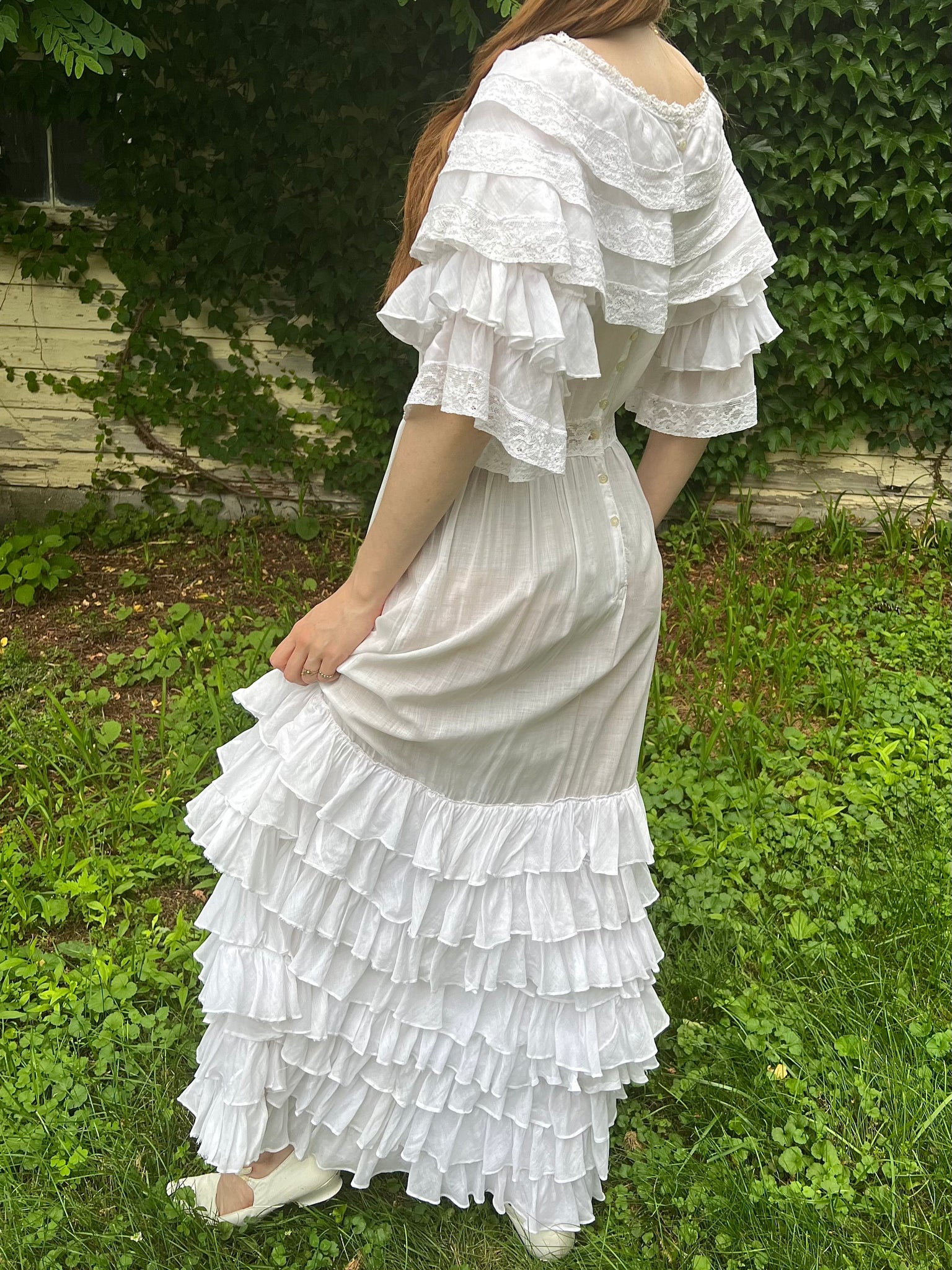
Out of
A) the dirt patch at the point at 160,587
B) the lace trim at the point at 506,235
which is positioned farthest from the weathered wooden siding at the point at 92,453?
the lace trim at the point at 506,235

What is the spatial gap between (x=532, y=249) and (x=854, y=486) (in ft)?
11.2

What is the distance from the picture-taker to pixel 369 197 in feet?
12.0

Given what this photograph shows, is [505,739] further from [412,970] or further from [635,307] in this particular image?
[635,307]

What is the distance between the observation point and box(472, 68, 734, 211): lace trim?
106cm

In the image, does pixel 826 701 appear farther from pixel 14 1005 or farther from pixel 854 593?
pixel 14 1005

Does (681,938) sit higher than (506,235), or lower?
lower

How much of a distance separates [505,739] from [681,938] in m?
1.14

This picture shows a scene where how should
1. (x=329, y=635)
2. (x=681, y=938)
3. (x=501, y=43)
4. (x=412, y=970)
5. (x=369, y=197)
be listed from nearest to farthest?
1. (x=501, y=43)
2. (x=329, y=635)
3. (x=412, y=970)
4. (x=681, y=938)
5. (x=369, y=197)

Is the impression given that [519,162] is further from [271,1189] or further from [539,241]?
[271,1189]

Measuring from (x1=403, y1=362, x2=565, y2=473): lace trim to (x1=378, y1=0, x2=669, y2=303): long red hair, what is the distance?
0.73ft

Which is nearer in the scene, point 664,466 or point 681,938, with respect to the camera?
point 664,466

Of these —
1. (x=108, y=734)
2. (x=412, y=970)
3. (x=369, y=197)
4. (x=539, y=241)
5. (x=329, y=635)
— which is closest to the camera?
(x=539, y=241)

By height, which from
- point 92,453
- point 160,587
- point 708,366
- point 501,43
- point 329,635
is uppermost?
point 501,43

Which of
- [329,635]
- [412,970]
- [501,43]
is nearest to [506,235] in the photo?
[501,43]
